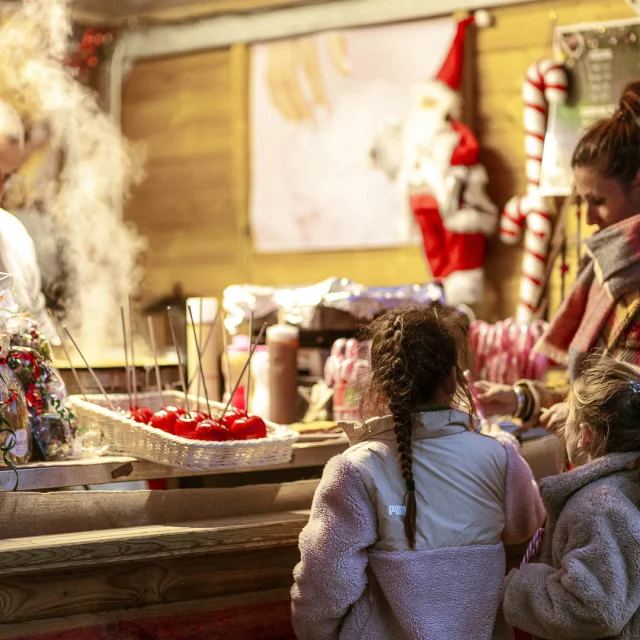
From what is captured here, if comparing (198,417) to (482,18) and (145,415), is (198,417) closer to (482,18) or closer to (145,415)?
(145,415)

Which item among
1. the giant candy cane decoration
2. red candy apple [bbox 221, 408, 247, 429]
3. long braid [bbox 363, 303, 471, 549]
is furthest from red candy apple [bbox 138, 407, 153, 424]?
the giant candy cane decoration

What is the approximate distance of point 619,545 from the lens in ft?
6.15

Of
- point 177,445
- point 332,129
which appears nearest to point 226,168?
point 332,129

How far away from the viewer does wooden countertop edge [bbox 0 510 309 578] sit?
2084mm

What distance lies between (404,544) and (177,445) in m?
0.57

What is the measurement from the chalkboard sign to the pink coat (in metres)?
2.72

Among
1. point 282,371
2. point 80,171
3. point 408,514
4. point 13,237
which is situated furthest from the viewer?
point 80,171

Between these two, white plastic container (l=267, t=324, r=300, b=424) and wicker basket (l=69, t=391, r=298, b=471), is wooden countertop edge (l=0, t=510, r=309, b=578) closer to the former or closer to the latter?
wicker basket (l=69, t=391, r=298, b=471)

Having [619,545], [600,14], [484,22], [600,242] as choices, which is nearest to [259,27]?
[484,22]

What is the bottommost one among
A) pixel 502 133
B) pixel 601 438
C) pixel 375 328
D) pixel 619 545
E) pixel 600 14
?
pixel 619 545

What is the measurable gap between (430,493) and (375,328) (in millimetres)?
→ 345

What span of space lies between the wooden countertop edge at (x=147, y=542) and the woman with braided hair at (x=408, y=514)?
0.30 m

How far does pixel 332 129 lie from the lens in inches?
238

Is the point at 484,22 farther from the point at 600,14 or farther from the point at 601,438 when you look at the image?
the point at 601,438
